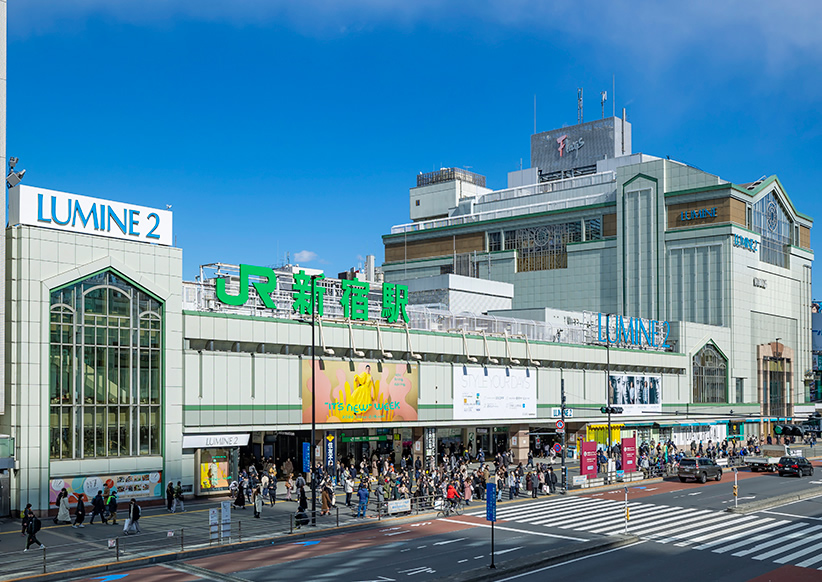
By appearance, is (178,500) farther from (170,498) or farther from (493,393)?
(493,393)

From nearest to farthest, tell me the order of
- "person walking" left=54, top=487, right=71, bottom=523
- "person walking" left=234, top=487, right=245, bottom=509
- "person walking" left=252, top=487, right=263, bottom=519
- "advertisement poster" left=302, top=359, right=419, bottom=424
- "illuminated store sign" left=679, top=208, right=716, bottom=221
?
"person walking" left=54, top=487, right=71, bottom=523
"person walking" left=252, top=487, right=263, bottom=519
"person walking" left=234, top=487, right=245, bottom=509
"advertisement poster" left=302, top=359, right=419, bottom=424
"illuminated store sign" left=679, top=208, right=716, bottom=221

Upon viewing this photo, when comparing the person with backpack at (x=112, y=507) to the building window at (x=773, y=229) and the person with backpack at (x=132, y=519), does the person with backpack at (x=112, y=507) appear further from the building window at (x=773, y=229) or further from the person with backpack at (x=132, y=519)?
the building window at (x=773, y=229)

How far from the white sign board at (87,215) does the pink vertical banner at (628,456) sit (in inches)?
1362

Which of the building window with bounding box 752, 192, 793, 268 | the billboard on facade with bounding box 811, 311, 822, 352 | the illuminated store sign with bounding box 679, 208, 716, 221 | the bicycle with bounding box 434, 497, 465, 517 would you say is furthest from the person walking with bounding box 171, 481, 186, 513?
the billboard on facade with bounding box 811, 311, 822, 352

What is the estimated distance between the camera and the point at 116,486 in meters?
43.6

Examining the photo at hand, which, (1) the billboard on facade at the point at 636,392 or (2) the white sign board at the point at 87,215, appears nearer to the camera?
(2) the white sign board at the point at 87,215

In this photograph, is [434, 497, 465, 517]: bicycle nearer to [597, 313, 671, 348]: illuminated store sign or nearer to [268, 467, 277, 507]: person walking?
[268, 467, 277, 507]: person walking

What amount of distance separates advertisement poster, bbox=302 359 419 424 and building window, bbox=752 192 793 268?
6075cm

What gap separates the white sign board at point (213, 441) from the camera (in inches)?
1896

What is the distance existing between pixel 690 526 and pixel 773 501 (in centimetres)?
1104

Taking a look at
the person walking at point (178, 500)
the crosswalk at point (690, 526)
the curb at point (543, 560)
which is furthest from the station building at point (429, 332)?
the curb at point (543, 560)

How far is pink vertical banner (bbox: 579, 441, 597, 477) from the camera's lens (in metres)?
55.7

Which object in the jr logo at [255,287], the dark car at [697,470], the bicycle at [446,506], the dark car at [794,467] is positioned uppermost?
the jr logo at [255,287]

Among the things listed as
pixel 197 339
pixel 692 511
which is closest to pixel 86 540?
pixel 197 339
